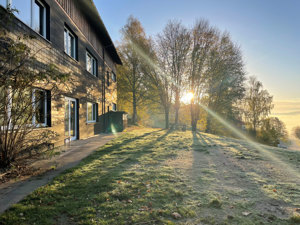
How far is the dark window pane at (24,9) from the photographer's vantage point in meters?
5.48

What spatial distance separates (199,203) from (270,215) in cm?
94

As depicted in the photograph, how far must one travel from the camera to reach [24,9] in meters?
5.82

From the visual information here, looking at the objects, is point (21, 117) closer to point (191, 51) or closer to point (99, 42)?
point (99, 42)

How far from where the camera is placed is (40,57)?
6.33 m

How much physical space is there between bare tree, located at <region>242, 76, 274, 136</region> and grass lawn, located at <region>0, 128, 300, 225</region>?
30190 mm

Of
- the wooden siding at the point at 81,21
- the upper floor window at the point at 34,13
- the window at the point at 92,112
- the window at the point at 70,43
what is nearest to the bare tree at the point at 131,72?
the wooden siding at the point at 81,21

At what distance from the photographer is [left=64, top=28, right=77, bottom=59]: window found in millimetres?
8970

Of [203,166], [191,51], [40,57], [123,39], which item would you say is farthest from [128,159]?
[123,39]

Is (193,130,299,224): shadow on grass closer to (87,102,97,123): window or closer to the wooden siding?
the wooden siding

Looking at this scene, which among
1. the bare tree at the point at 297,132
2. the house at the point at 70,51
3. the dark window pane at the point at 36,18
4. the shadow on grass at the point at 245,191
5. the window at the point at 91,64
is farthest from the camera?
the bare tree at the point at 297,132

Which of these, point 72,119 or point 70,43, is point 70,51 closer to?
point 70,43

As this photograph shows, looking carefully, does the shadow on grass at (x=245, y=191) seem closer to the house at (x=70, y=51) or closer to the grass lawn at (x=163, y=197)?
the grass lawn at (x=163, y=197)

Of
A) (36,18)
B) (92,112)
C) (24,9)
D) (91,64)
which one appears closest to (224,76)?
(91,64)

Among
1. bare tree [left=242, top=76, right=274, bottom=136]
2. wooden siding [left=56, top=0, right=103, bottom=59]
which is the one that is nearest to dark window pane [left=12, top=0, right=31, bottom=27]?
wooden siding [left=56, top=0, right=103, bottom=59]
